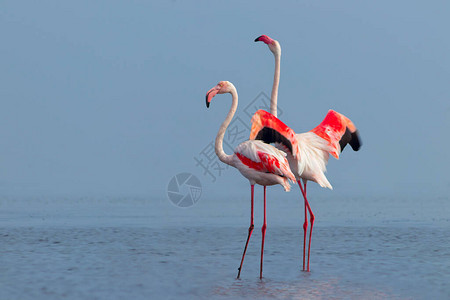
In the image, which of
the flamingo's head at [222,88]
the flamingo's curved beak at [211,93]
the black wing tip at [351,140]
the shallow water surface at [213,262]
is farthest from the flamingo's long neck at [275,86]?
the shallow water surface at [213,262]

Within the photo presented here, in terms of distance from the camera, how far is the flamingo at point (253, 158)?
9164 mm

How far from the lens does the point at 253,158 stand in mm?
9242

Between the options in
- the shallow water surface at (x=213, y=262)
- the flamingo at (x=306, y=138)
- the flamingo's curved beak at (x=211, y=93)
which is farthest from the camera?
the flamingo's curved beak at (x=211, y=93)

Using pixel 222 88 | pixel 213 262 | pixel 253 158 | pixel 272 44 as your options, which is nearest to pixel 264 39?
pixel 272 44

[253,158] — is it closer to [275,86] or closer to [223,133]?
[223,133]

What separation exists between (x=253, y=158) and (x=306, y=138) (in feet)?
4.81

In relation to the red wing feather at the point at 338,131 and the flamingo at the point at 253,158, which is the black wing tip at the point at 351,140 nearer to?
the red wing feather at the point at 338,131

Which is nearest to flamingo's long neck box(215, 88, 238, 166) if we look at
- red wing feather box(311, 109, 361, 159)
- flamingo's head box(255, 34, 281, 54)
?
flamingo's head box(255, 34, 281, 54)

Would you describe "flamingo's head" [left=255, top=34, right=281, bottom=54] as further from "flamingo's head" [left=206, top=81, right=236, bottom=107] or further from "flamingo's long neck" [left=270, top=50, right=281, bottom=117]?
"flamingo's head" [left=206, top=81, right=236, bottom=107]

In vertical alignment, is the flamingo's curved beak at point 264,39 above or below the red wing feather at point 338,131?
above

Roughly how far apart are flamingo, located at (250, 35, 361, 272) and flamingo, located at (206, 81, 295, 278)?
204 mm

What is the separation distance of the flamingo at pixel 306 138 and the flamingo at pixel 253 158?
20 centimetres

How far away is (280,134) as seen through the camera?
9.28 metres

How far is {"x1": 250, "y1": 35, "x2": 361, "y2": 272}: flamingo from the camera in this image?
929cm
